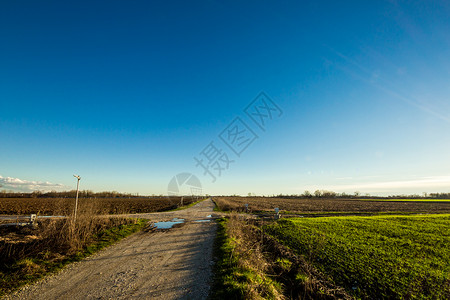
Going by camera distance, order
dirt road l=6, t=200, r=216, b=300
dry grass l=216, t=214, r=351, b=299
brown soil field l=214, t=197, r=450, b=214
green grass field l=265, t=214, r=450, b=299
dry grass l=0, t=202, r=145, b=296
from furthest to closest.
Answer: brown soil field l=214, t=197, r=450, b=214 → dry grass l=0, t=202, r=145, b=296 → green grass field l=265, t=214, r=450, b=299 → dry grass l=216, t=214, r=351, b=299 → dirt road l=6, t=200, r=216, b=300

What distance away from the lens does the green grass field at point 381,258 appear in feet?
21.4

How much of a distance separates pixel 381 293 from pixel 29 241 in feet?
50.2

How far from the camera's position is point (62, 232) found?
10.3 metres

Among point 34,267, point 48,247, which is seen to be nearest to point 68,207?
point 48,247

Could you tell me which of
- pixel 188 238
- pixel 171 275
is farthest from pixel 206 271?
pixel 188 238

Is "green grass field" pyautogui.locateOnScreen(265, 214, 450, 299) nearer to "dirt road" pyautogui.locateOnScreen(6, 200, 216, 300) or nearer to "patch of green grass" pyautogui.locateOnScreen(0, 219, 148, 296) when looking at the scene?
"dirt road" pyautogui.locateOnScreen(6, 200, 216, 300)

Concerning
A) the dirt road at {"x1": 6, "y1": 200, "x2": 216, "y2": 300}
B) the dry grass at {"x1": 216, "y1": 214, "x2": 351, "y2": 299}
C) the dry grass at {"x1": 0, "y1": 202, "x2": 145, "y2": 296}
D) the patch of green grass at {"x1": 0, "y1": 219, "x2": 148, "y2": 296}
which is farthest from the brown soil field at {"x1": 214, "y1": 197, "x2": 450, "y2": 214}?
the patch of green grass at {"x1": 0, "y1": 219, "x2": 148, "y2": 296}

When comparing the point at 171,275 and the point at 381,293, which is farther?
the point at 171,275

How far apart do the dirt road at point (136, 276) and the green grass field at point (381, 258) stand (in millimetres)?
5157

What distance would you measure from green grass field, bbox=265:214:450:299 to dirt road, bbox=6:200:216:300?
5.16m

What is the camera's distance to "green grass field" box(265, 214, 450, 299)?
6535 millimetres

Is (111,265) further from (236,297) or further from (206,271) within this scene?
(236,297)

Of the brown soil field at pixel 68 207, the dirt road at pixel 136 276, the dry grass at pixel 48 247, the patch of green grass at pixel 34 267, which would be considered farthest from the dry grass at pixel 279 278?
the brown soil field at pixel 68 207

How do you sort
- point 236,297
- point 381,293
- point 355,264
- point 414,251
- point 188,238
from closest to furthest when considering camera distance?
point 236,297
point 381,293
point 355,264
point 414,251
point 188,238
